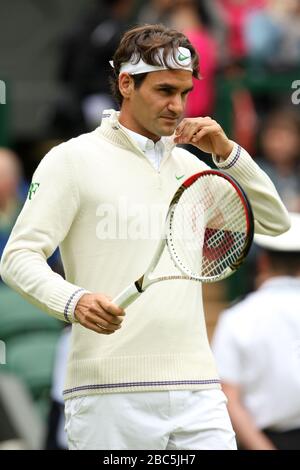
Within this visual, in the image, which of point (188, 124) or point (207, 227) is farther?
point (207, 227)

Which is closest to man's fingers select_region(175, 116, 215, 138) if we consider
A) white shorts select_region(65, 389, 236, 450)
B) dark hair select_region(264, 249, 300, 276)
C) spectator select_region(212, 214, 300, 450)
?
white shorts select_region(65, 389, 236, 450)

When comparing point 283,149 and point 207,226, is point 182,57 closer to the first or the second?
point 207,226

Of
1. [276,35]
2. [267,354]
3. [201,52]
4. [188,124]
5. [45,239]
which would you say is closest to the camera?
[45,239]

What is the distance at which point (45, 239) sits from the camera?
4551 mm

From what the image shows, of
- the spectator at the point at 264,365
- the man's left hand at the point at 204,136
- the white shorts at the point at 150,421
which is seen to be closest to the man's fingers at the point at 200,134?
the man's left hand at the point at 204,136

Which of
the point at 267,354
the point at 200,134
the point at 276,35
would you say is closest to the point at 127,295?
the point at 200,134

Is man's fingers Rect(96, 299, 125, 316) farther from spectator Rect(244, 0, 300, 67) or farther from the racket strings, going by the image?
spectator Rect(244, 0, 300, 67)

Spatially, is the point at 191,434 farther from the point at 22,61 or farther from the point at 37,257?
the point at 22,61

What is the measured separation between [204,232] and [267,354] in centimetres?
150

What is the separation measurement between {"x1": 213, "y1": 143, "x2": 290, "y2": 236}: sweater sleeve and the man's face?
0.23 meters

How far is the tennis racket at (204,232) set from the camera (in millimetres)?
4461

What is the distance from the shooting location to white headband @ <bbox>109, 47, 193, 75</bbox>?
15.3 ft

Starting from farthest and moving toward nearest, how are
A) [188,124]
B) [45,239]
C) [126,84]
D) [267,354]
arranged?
[267,354] → [126,84] → [188,124] → [45,239]

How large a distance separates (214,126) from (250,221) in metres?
0.39
